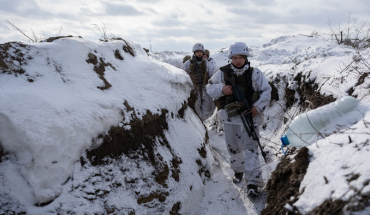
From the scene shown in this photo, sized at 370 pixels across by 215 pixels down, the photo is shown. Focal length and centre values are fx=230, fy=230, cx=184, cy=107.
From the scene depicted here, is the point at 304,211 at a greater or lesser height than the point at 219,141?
greater

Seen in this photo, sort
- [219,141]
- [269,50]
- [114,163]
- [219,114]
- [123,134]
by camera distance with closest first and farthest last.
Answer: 1. [114,163]
2. [123,134]
3. [219,114]
4. [219,141]
5. [269,50]

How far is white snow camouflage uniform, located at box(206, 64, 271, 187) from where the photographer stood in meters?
2.98

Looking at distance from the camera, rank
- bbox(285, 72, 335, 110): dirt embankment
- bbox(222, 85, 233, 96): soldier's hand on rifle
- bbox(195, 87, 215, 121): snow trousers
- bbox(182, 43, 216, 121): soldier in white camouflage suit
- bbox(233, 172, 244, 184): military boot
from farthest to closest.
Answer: bbox(195, 87, 215, 121): snow trousers → bbox(182, 43, 216, 121): soldier in white camouflage suit → bbox(285, 72, 335, 110): dirt embankment → bbox(233, 172, 244, 184): military boot → bbox(222, 85, 233, 96): soldier's hand on rifle

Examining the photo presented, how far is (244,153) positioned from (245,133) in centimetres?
28

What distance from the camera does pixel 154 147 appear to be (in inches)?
103

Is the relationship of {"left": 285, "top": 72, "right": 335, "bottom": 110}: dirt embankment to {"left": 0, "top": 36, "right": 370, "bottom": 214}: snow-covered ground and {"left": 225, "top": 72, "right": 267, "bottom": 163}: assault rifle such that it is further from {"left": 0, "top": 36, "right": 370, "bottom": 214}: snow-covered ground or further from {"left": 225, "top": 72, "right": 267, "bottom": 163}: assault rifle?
{"left": 225, "top": 72, "right": 267, "bottom": 163}: assault rifle

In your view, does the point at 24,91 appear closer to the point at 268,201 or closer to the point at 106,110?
the point at 106,110

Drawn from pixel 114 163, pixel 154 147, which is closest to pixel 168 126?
pixel 154 147

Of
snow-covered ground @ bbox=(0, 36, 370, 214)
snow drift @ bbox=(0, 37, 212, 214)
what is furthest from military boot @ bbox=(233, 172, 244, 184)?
snow drift @ bbox=(0, 37, 212, 214)

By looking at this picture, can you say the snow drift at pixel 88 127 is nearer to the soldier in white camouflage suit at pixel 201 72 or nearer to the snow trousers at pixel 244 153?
the snow trousers at pixel 244 153

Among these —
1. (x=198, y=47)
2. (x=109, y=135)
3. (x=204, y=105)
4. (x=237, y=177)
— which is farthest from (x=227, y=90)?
(x=198, y=47)

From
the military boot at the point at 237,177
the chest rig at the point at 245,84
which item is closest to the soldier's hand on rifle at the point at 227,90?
the chest rig at the point at 245,84

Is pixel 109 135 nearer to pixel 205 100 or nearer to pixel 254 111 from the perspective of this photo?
pixel 254 111

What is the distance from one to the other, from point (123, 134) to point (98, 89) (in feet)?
1.87
